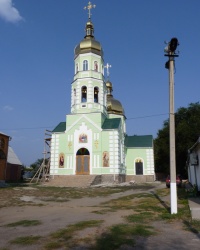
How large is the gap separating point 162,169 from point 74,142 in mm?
19045

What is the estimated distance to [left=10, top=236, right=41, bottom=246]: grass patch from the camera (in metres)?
5.73

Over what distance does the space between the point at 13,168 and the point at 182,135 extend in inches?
948

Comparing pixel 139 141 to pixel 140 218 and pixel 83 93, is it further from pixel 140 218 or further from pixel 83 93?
pixel 140 218

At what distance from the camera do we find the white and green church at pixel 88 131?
1174 inches

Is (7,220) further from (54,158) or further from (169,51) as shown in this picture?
(54,158)

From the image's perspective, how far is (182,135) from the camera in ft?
111

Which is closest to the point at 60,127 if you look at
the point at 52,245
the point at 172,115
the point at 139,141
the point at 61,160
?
the point at 61,160

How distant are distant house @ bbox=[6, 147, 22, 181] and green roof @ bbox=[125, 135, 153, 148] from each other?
1663 cm

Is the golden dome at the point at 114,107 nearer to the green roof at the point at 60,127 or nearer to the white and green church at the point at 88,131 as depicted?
the white and green church at the point at 88,131

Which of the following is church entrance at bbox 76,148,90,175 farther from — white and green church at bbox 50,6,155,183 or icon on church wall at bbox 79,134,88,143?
icon on church wall at bbox 79,134,88,143

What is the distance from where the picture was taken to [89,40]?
32719 mm

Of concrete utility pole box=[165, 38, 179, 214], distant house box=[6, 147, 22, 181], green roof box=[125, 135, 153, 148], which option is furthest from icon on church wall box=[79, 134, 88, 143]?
concrete utility pole box=[165, 38, 179, 214]

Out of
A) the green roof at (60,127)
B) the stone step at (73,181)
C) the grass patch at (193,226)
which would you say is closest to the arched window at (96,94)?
the green roof at (60,127)

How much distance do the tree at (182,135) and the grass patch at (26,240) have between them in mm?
30210
